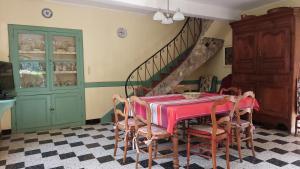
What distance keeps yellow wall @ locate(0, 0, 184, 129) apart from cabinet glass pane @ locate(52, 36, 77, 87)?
25cm

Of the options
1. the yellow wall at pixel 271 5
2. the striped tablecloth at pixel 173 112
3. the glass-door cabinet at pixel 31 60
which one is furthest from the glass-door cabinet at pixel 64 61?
the yellow wall at pixel 271 5

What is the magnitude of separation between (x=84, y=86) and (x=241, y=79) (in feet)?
11.3

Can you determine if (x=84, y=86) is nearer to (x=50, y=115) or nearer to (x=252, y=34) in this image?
(x=50, y=115)

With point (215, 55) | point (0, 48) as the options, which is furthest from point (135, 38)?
point (0, 48)

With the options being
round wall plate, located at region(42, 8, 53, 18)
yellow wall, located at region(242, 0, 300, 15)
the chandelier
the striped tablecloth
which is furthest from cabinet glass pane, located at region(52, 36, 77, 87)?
yellow wall, located at region(242, 0, 300, 15)

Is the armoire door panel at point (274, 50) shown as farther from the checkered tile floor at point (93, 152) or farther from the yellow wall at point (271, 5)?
the checkered tile floor at point (93, 152)

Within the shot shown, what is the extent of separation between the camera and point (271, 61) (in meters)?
4.16

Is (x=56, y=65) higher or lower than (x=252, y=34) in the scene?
lower

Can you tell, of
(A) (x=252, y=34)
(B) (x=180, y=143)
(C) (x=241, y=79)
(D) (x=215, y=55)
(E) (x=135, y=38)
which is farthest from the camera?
(D) (x=215, y=55)

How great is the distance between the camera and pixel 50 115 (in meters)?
4.61

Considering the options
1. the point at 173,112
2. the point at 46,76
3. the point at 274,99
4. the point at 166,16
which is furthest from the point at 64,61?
the point at 274,99

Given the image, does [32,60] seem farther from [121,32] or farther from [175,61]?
[175,61]

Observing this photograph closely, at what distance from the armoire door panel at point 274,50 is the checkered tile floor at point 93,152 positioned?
1.21 m

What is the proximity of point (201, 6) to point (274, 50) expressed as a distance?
1.65 metres
